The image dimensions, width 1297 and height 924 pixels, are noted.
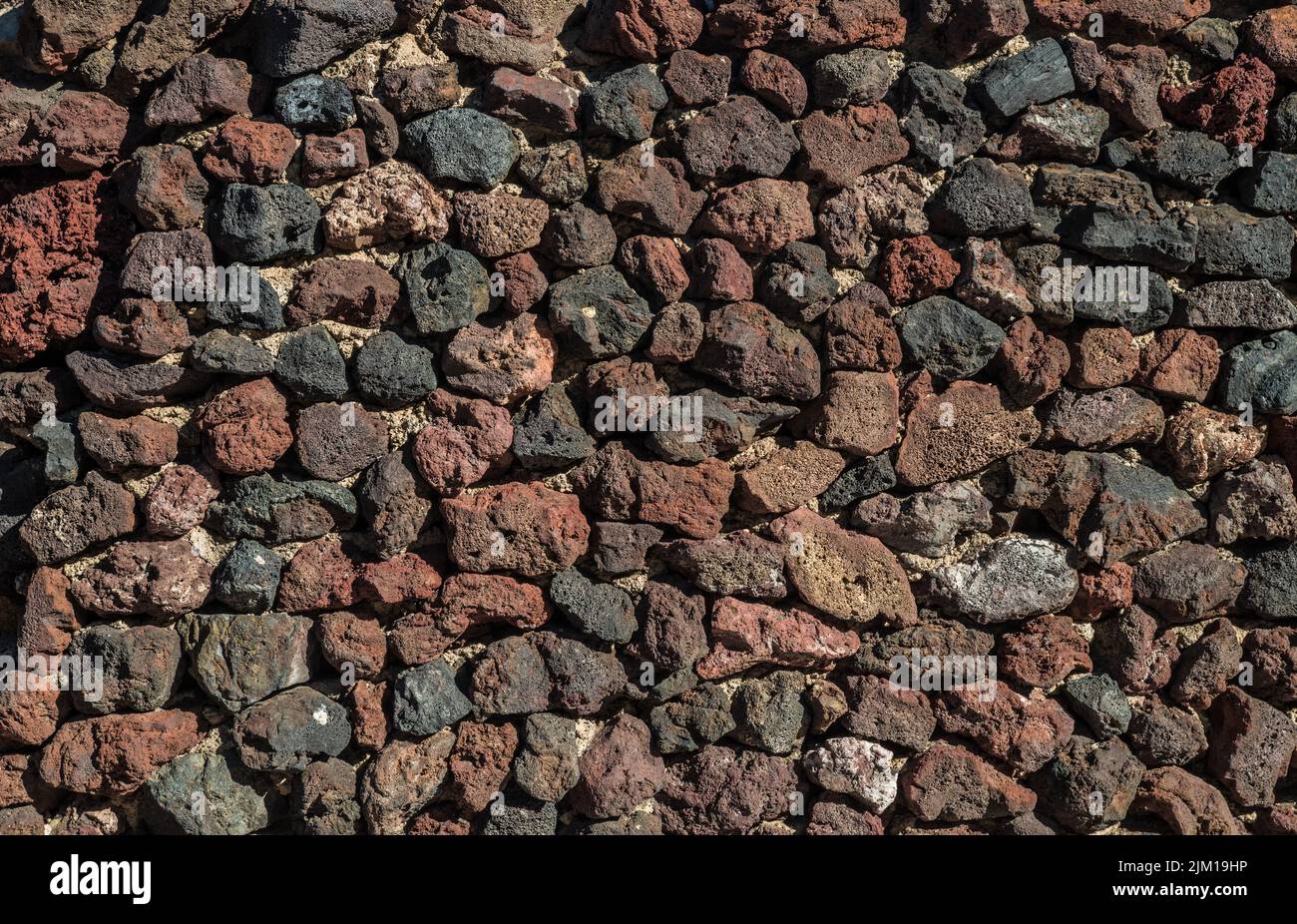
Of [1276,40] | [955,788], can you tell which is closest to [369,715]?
[955,788]

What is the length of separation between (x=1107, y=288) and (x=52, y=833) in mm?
4315

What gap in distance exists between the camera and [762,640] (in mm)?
4137

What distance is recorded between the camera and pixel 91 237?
4008mm

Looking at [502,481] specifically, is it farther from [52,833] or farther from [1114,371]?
[1114,371]

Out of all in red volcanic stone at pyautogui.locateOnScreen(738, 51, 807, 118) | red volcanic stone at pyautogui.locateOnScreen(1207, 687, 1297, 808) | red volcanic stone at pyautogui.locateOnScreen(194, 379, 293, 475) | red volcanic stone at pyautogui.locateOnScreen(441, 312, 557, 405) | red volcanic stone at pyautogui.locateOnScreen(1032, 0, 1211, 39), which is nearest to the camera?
red volcanic stone at pyautogui.locateOnScreen(194, 379, 293, 475)

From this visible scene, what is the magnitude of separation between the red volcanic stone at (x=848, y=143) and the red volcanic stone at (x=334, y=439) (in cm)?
186

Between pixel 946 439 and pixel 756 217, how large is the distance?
1075 millimetres

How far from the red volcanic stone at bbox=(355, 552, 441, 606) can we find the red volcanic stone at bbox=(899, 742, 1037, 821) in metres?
1.91

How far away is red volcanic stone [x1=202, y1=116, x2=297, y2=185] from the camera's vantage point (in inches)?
154

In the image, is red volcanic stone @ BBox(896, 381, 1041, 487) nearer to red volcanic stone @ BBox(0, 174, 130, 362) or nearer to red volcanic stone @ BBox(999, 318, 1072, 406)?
red volcanic stone @ BBox(999, 318, 1072, 406)

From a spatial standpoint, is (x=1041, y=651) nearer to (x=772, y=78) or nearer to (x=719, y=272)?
(x=719, y=272)

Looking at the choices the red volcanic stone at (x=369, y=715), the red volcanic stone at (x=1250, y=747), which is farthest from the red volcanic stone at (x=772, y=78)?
the red volcanic stone at (x=1250, y=747)

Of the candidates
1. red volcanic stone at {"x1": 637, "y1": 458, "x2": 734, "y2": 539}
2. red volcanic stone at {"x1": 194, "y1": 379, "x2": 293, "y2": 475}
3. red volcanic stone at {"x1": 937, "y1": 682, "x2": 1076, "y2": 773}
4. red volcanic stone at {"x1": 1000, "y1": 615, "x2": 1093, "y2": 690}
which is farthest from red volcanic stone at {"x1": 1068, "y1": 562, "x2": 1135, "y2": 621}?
red volcanic stone at {"x1": 194, "y1": 379, "x2": 293, "y2": 475}

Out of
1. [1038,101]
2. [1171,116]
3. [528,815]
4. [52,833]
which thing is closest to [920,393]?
[1038,101]
